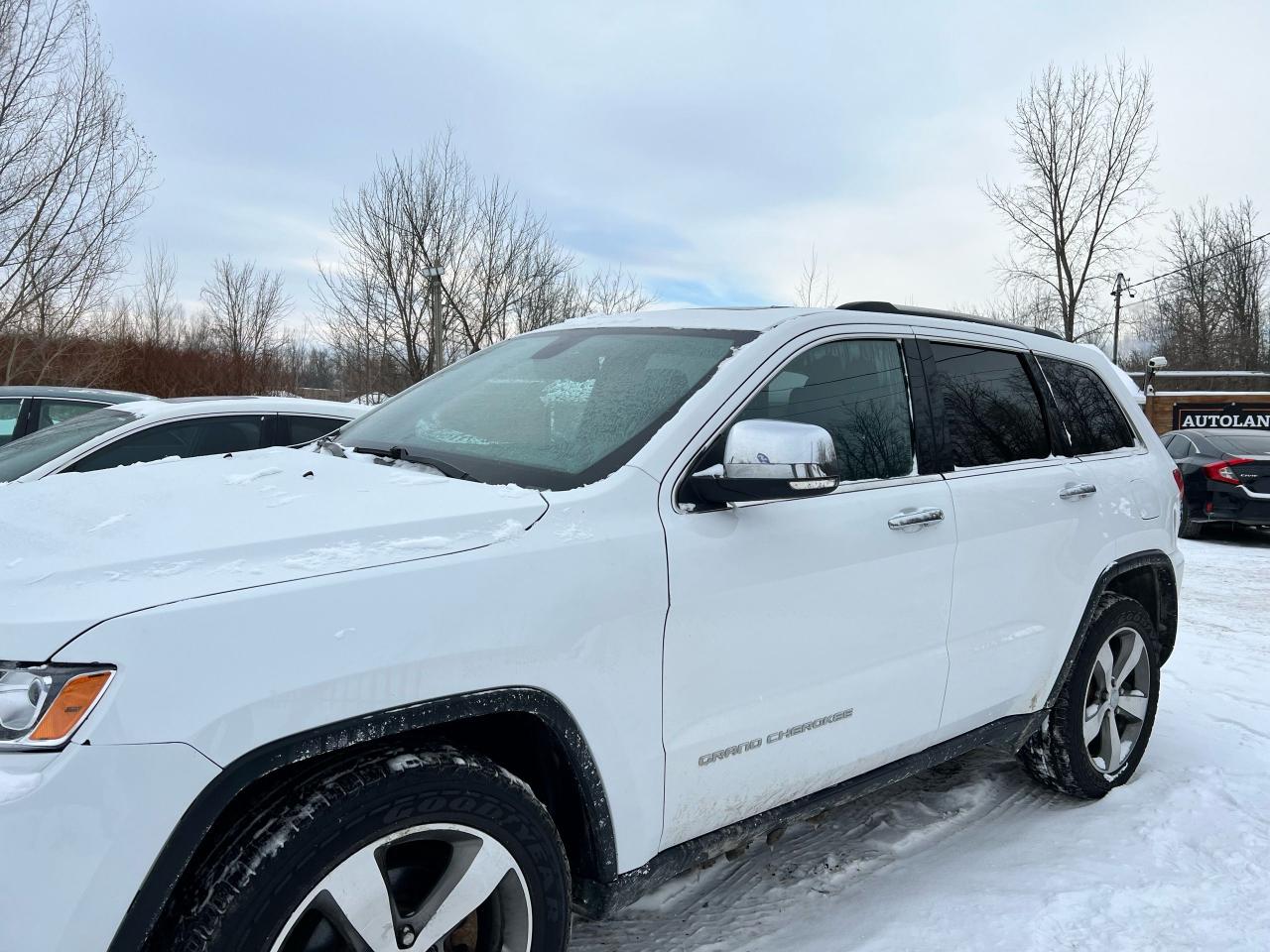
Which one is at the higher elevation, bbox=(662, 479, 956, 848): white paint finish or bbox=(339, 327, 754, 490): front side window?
bbox=(339, 327, 754, 490): front side window

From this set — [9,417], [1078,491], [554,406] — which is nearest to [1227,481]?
[1078,491]

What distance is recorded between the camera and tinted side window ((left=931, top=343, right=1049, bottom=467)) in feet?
10.3

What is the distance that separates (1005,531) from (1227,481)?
913 centimetres

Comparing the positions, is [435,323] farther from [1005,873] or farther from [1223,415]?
[1005,873]

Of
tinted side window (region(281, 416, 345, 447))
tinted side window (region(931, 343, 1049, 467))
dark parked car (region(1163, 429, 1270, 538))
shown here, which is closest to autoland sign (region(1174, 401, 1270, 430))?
dark parked car (region(1163, 429, 1270, 538))

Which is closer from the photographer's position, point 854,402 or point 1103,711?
point 854,402

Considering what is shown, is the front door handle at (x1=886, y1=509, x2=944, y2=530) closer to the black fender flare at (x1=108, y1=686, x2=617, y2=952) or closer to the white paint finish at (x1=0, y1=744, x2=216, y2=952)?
the black fender flare at (x1=108, y1=686, x2=617, y2=952)

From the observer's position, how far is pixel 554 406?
2674 mm

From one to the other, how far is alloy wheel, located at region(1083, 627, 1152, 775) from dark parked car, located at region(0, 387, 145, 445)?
6.38 metres

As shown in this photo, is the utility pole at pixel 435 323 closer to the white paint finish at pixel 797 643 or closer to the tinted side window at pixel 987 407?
the tinted side window at pixel 987 407

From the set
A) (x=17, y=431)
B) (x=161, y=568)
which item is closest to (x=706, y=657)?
(x=161, y=568)

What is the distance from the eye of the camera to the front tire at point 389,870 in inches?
62.7

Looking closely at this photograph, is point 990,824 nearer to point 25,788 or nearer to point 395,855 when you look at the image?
point 395,855

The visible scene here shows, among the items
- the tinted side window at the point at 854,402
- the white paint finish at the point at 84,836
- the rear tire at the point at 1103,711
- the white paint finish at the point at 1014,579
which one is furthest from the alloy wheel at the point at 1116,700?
the white paint finish at the point at 84,836
